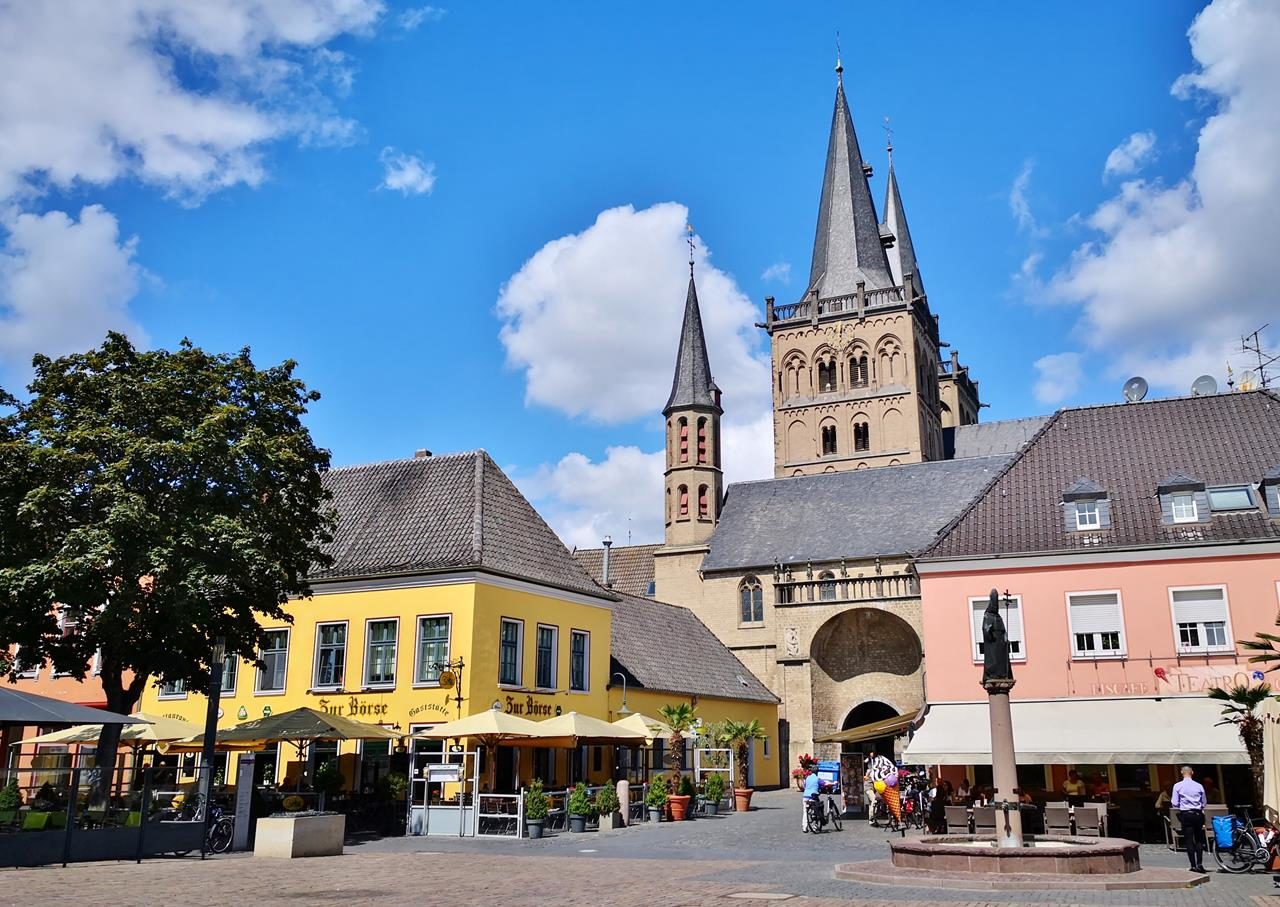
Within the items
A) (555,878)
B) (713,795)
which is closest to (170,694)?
(713,795)

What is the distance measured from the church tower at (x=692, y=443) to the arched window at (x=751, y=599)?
13.3 feet

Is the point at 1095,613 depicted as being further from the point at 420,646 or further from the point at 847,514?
the point at 847,514

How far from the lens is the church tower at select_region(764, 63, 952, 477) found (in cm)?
6850

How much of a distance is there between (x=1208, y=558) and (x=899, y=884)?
47.3ft

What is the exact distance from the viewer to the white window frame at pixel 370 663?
2739cm

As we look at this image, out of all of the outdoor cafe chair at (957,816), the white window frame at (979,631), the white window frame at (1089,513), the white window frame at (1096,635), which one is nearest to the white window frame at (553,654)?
the white window frame at (979,631)

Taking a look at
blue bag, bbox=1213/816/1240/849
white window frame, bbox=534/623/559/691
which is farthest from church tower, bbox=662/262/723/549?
blue bag, bbox=1213/816/1240/849

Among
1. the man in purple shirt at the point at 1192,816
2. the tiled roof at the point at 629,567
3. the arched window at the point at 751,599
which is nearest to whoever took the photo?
the man in purple shirt at the point at 1192,816

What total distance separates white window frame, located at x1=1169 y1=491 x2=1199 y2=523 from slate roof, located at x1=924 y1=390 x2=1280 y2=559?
27 cm

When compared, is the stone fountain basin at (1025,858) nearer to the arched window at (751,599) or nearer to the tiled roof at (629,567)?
the arched window at (751,599)

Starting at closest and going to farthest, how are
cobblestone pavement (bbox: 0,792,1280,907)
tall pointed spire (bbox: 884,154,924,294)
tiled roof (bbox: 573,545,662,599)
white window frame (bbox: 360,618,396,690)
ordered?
cobblestone pavement (bbox: 0,792,1280,907)
white window frame (bbox: 360,618,396,690)
tiled roof (bbox: 573,545,662,599)
tall pointed spire (bbox: 884,154,924,294)

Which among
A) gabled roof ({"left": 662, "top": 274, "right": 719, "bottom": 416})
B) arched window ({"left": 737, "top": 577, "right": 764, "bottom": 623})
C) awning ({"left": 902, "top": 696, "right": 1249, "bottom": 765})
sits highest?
gabled roof ({"left": 662, "top": 274, "right": 719, "bottom": 416})

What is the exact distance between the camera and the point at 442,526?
29203 millimetres

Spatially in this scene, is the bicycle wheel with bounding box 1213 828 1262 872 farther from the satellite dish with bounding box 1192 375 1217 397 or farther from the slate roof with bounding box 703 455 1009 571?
the slate roof with bounding box 703 455 1009 571
